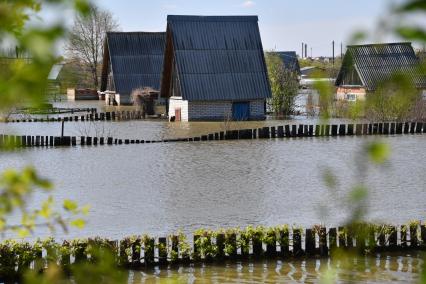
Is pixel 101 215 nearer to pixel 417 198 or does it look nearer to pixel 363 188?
pixel 417 198

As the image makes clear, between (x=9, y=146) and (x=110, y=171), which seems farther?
(x=110, y=171)

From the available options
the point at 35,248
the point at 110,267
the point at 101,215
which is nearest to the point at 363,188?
the point at 110,267

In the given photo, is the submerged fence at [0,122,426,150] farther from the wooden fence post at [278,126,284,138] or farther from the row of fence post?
the row of fence post

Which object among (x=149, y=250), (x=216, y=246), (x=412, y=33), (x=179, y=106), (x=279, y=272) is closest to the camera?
(x=412, y=33)

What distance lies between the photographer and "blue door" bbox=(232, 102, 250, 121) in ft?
145

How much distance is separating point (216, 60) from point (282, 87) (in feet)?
21.6

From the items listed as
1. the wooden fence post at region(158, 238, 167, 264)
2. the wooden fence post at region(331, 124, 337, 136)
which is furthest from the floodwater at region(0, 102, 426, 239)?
the wooden fence post at region(158, 238, 167, 264)

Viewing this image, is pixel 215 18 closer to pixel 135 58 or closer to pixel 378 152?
pixel 135 58

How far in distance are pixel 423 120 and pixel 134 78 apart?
23.4 m

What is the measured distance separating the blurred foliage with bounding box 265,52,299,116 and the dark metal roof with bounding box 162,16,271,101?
405cm

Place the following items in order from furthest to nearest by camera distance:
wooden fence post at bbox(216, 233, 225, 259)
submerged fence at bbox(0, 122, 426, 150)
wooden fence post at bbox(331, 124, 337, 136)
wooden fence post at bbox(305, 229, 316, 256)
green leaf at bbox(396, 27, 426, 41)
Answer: wooden fence post at bbox(331, 124, 337, 136), submerged fence at bbox(0, 122, 426, 150), wooden fence post at bbox(305, 229, 316, 256), wooden fence post at bbox(216, 233, 225, 259), green leaf at bbox(396, 27, 426, 41)

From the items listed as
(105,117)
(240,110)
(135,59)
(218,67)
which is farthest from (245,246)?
(135,59)

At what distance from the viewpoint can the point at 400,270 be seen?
43.2ft

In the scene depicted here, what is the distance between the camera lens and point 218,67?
1724 inches
